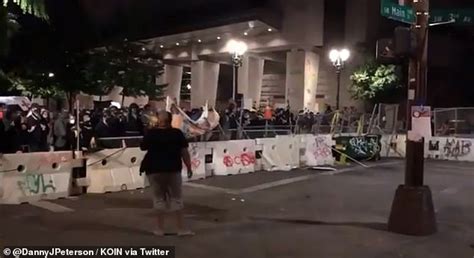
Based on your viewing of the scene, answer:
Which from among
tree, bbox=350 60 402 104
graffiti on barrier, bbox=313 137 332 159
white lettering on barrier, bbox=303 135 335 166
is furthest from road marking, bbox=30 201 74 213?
tree, bbox=350 60 402 104

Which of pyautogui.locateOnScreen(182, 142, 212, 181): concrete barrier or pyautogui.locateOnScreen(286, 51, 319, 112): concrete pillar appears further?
pyautogui.locateOnScreen(286, 51, 319, 112): concrete pillar

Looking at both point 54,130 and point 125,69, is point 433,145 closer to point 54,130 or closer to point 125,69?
point 54,130

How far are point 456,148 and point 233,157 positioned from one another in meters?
11.8

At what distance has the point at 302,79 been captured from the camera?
40.1 metres

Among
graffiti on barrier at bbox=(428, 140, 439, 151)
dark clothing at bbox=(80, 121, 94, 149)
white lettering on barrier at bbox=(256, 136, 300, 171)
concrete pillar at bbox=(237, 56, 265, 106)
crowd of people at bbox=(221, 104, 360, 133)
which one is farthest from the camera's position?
concrete pillar at bbox=(237, 56, 265, 106)

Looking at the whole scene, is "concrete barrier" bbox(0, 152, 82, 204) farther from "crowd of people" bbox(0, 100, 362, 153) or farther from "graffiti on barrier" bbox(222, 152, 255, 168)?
"graffiti on barrier" bbox(222, 152, 255, 168)

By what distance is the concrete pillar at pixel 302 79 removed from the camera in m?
39.8

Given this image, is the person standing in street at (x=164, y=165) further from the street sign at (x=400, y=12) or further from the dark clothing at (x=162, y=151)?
the street sign at (x=400, y=12)

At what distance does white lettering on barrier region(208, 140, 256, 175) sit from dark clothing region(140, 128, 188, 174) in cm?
700

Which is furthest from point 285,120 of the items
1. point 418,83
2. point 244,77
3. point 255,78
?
point 255,78

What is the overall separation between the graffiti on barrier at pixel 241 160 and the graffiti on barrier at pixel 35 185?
210 inches

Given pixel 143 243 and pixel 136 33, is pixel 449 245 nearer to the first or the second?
pixel 143 243

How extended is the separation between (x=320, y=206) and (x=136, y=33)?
2992 centimetres

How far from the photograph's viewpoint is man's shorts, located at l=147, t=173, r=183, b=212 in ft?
25.4
